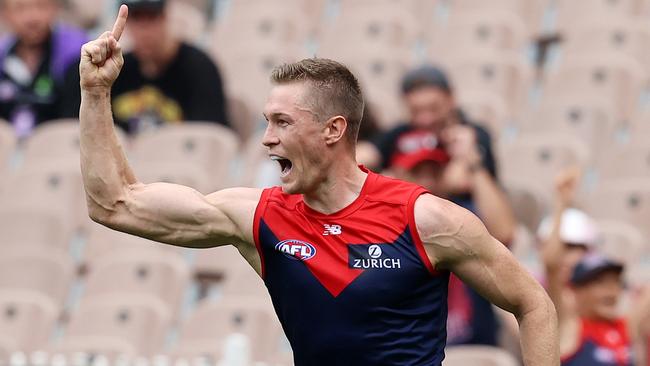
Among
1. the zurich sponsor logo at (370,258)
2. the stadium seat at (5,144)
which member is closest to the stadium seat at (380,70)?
the stadium seat at (5,144)

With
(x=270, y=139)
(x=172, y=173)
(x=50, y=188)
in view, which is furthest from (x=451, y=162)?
(x=270, y=139)

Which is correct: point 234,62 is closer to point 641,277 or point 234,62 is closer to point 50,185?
point 50,185

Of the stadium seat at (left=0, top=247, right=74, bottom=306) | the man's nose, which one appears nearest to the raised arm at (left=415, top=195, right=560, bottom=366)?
the man's nose

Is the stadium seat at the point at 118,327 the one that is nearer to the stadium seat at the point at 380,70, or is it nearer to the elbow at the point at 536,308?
the stadium seat at the point at 380,70

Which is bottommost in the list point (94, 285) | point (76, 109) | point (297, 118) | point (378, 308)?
point (94, 285)

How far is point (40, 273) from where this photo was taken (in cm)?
894

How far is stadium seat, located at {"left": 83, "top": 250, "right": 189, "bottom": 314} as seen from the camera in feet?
28.5

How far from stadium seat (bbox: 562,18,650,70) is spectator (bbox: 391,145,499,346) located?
3693 millimetres

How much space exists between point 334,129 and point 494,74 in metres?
6.15

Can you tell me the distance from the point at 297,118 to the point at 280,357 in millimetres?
3263

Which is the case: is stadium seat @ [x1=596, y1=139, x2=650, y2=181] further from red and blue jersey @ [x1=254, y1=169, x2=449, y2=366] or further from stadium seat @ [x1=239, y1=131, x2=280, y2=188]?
red and blue jersey @ [x1=254, y1=169, x2=449, y2=366]

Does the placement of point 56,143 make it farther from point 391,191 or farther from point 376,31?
point 391,191

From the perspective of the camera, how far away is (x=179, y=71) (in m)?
9.54

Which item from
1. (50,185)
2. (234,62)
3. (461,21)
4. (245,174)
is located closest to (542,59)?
(461,21)
